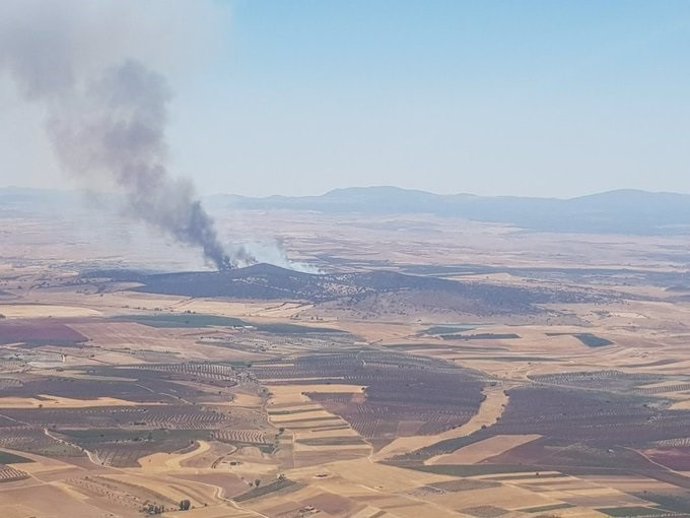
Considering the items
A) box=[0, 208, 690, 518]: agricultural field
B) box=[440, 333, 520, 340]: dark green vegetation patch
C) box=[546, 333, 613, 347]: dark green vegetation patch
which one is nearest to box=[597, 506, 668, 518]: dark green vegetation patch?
box=[0, 208, 690, 518]: agricultural field

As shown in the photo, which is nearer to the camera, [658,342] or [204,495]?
[204,495]

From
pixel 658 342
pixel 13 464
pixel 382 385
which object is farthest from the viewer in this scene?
pixel 658 342

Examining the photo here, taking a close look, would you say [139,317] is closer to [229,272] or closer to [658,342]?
[229,272]

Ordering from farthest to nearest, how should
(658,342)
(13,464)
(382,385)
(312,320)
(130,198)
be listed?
(130,198), (312,320), (658,342), (382,385), (13,464)

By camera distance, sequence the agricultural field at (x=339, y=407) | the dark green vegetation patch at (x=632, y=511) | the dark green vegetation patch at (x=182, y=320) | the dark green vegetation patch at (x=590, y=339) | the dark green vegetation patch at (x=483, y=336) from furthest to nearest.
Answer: the dark green vegetation patch at (x=182, y=320), the dark green vegetation patch at (x=483, y=336), the dark green vegetation patch at (x=590, y=339), the agricultural field at (x=339, y=407), the dark green vegetation patch at (x=632, y=511)

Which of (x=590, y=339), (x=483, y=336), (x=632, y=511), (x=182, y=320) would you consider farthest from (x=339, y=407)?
(x=182, y=320)

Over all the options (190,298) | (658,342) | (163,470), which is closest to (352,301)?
(190,298)

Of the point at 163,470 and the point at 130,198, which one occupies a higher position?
the point at 130,198

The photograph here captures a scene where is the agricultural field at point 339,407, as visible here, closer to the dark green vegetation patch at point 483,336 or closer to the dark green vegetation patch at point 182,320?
the dark green vegetation patch at point 182,320

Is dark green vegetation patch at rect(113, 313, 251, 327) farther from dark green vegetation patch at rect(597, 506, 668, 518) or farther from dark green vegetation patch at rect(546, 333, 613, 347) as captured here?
dark green vegetation patch at rect(597, 506, 668, 518)

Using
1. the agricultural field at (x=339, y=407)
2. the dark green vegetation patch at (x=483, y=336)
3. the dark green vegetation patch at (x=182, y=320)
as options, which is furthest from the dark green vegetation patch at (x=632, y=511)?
the dark green vegetation patch at (x=182, y=320)

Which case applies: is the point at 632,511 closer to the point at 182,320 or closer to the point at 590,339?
the point at 590,339
